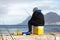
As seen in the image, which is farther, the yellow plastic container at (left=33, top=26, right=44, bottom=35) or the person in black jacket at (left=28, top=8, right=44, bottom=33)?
the person in black jacket at (left=28, top=8, right=44, bottom=33)

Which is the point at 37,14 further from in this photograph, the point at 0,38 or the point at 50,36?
the point at 0,38

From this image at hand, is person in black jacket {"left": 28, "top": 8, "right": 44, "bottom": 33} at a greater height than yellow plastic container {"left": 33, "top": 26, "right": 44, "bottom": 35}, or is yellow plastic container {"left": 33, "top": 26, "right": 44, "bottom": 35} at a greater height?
person in black jacket {"left": 28, "top": 8, "right": 44, "bottom": 33}

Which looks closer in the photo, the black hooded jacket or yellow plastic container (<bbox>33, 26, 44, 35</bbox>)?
yellow plastic container (<bbox>33, 26, 44, 35</bbox>)

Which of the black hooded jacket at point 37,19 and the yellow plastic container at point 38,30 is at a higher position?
the black hooded jacket at point 37,19

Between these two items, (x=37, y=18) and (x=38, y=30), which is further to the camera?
(x=37, y=18)

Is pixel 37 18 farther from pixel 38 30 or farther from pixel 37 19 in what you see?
pixel 38 30

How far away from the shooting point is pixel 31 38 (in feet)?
13.2

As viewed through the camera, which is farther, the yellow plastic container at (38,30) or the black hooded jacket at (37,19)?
the black hooded jacket at (37,19)

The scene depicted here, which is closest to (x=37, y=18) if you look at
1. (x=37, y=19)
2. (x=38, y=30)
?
(x=37, y=19)

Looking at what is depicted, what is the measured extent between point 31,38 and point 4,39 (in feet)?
1.56

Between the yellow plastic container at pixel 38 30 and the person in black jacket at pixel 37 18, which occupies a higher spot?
the person in black jacket at pixel 37 18

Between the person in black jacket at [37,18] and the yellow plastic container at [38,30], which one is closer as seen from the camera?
the yellow plastic container at [38,30]

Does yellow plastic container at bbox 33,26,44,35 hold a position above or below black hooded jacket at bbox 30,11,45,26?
below

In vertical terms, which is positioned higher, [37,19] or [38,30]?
[37,19]
